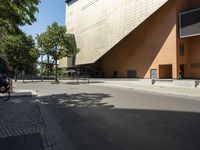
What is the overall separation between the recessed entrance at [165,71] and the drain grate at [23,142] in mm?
35675

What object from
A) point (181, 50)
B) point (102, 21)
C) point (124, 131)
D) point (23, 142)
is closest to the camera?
point (23, 142)

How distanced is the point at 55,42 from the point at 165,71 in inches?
780

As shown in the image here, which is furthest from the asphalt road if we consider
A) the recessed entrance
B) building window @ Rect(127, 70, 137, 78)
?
building window @ Rect(127, 70, 137, 78)

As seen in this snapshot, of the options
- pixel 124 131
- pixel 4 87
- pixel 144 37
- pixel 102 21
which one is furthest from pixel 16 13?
pixel 102 21

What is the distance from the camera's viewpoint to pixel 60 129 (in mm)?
7000

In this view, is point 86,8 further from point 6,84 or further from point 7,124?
point 7,124

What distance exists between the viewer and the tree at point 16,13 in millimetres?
9384

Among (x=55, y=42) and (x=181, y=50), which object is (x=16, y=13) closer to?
(x=55, y=42)

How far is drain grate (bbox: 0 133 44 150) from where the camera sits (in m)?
5.14

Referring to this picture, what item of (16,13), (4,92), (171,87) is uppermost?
(16,13)

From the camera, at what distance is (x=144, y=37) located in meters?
43.0

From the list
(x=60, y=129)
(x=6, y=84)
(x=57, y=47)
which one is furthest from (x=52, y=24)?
(x=60, y=129)

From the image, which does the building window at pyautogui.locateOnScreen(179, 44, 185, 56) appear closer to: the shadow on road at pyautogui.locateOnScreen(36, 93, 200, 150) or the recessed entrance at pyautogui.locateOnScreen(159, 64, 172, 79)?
the recessed entrance at pyautogui.locateOnScreen(159, 64, 172, 79)

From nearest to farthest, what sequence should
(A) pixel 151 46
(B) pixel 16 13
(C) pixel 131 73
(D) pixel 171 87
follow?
1. (B) pixel 16 13
2. (D) pixel 171 87
3. (A) pixel 151 46
4. (C) pixel 131 73
